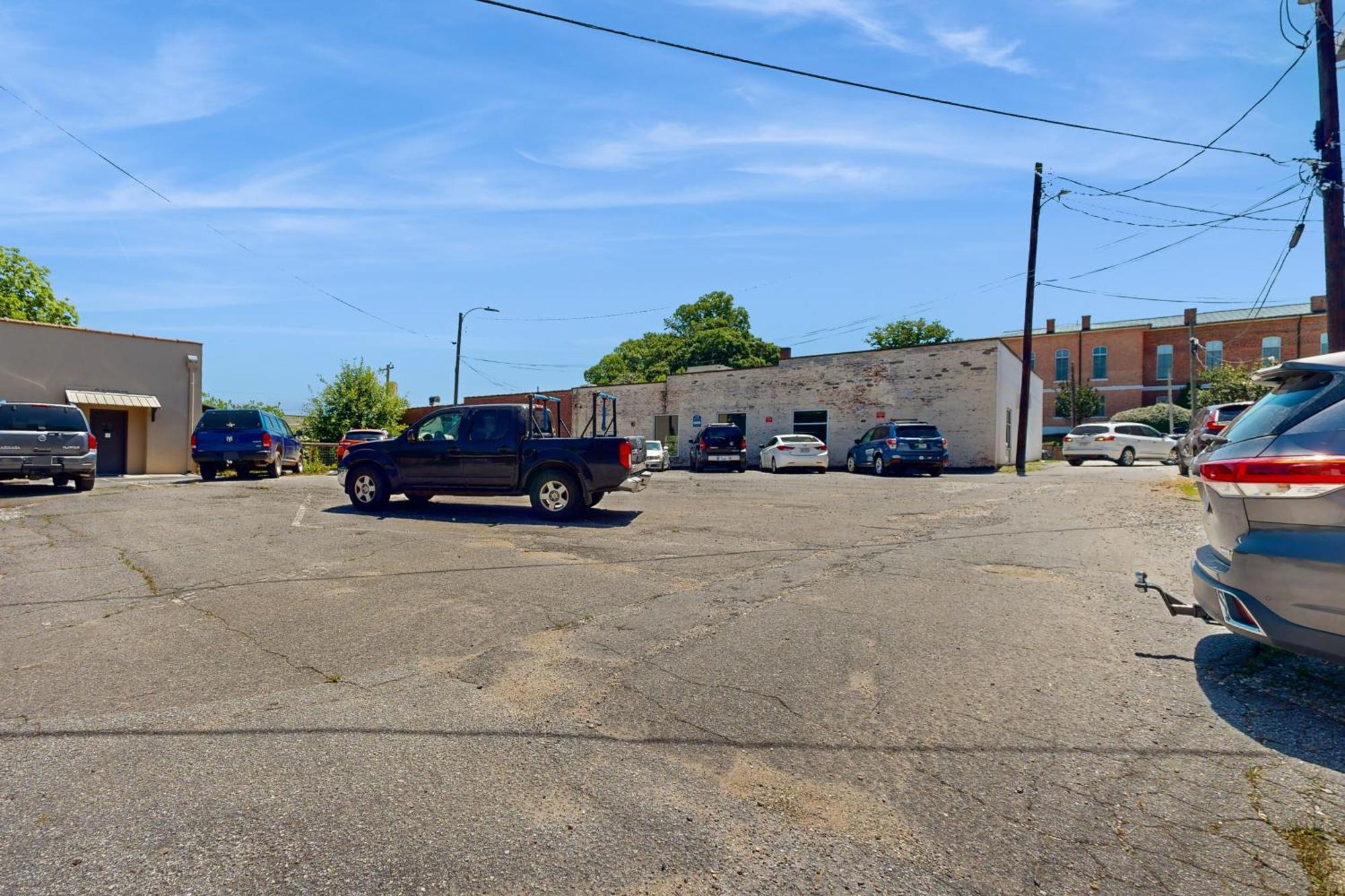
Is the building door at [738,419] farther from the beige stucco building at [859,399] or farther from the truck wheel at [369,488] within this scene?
the truck wheel at [369,488]

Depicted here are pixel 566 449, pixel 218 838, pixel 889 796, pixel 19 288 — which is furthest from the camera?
pixel 19 288

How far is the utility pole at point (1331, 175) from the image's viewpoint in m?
12.3

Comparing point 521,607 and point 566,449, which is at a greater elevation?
point 566,449

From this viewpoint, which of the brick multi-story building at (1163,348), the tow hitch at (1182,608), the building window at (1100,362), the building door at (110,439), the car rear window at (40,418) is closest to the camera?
the tow hitch at (1182,608)

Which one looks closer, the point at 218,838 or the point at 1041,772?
the point at 218,838

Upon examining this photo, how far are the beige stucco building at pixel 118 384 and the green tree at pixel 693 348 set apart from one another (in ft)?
144

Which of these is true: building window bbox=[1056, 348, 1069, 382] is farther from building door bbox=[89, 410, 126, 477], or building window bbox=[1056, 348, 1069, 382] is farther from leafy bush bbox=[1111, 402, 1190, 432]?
building door bbox=[89, 410, 126, 477]

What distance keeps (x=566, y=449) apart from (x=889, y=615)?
6.84 metres

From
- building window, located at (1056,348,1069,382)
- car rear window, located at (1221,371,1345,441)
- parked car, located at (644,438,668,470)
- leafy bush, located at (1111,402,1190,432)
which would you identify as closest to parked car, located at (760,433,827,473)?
parked car, located at (644,438,668,470)

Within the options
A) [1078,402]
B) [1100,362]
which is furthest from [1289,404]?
[1100,362]

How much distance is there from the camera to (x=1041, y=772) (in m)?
3.14

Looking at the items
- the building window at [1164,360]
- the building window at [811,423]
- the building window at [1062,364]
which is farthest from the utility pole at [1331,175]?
the building window at [1062,364]

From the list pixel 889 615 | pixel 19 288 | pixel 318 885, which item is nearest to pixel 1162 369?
pixel 889 615

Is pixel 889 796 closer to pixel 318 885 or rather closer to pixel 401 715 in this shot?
pixel 318 885
